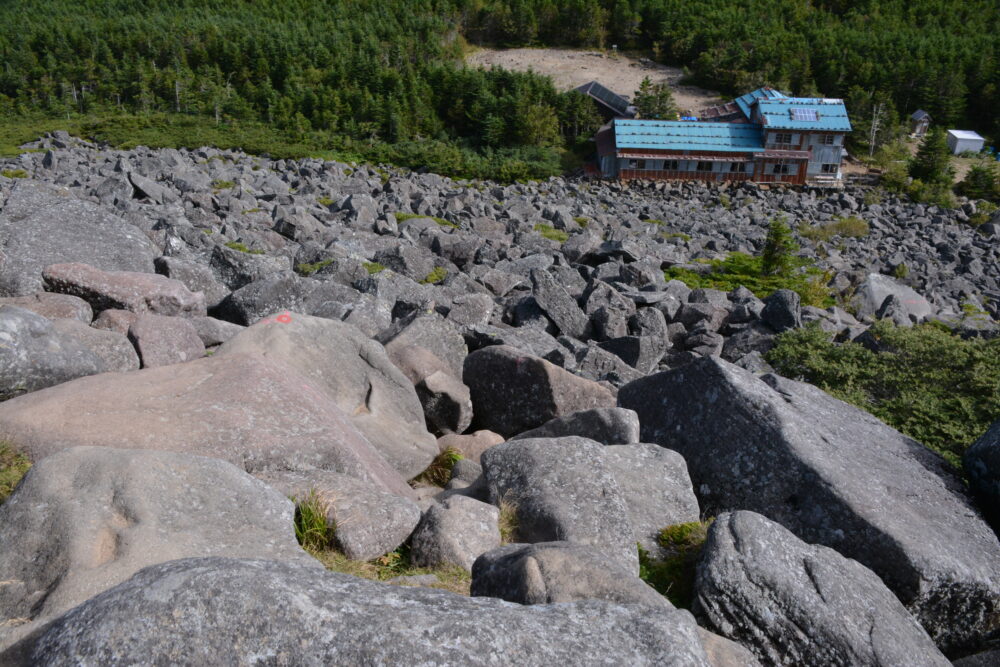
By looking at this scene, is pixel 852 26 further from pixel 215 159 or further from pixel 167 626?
pixel 167 626

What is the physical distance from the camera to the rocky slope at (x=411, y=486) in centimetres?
384

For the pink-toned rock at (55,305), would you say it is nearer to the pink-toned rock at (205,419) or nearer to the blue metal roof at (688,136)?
the pink-toned rock at (205,419)

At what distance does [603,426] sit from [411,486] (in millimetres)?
2513

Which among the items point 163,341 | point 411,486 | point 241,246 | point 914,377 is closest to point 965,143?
point 914,377

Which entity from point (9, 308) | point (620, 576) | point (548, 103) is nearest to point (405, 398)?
point (9, 308)

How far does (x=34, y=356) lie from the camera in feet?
26.9

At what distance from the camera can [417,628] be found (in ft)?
12.1

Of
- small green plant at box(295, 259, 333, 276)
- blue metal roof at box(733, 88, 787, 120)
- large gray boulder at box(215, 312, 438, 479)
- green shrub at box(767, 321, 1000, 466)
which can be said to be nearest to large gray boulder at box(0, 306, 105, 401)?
large gray boulder at box(215, 312, 438, 479)

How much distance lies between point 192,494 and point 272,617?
2488 mm

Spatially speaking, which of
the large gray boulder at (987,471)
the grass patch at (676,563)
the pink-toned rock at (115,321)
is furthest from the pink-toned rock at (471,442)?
the large gray boulder at (987,471)

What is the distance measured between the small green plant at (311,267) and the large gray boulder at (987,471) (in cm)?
1434

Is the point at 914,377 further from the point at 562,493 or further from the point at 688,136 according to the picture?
the point at 688,136

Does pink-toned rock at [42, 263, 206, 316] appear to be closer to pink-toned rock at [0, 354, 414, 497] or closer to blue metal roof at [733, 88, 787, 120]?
pink-toned rock at [0, 354, 414, 497]

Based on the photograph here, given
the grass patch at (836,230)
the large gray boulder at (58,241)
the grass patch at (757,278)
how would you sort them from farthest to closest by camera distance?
the grass patch at (836,230), the grass patch at (757,278), the large gray boulder at (58,241)
